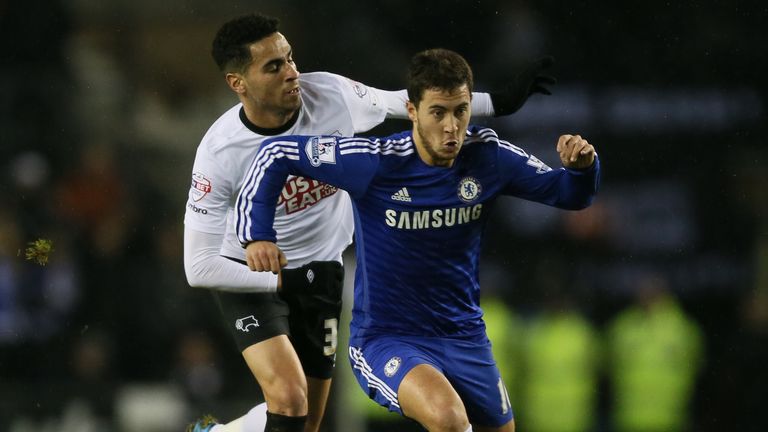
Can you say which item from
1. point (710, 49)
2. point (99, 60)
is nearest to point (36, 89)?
point (99, 60)

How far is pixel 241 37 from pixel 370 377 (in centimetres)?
151

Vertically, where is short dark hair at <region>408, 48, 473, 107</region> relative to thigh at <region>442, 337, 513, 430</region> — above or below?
above

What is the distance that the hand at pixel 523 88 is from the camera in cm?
515

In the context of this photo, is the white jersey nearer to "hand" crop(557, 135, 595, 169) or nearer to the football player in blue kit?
the football player in blue kit

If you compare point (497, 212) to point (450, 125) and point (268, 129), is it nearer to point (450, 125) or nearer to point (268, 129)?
point (268, 129)

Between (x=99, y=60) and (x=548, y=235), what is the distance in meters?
4.28

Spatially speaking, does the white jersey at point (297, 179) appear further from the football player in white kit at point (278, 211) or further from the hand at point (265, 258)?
the hand at point (265, 258)

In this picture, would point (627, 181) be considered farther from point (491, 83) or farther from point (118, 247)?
point (118, 247)

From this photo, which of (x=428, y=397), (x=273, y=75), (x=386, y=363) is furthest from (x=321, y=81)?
(x=428, y=397)

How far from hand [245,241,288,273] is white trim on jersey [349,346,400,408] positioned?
56cm

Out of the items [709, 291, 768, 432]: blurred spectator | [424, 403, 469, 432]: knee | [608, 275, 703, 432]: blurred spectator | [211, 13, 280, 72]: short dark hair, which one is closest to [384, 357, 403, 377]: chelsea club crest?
[424, 403, 469, 432]: knee

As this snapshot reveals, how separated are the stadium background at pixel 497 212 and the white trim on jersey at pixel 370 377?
13.5 feet

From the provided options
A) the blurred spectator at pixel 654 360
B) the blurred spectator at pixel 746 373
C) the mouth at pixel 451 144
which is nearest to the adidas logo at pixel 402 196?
the mouth at pixel 451 144

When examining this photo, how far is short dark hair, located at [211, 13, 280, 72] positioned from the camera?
514 centimetres
